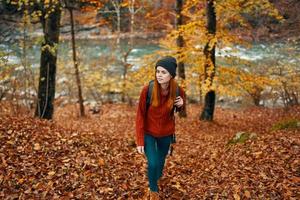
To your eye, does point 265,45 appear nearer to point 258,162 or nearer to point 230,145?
point 230,145

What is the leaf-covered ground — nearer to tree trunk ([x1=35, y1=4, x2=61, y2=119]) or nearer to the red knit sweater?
the red knit sweater

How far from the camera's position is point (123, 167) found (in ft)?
24.3

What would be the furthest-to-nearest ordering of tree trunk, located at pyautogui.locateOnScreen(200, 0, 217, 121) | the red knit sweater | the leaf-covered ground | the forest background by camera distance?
1. tree trunk, located at pyautogui.locateOnScreen(200, 0, 217, 121)
2. the forest background
3. the leaf-covered ground
4. the red knit sweater

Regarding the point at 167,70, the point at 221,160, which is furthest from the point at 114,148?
the point at 167,70

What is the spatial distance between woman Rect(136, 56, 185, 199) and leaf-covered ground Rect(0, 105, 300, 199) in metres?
1.07

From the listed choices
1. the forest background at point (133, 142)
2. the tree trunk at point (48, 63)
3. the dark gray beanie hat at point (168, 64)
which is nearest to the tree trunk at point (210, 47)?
the forest background at point (133, 142)

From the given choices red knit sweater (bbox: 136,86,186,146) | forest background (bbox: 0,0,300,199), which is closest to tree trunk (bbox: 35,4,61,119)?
forest background (bbox: 0,0,300,199)

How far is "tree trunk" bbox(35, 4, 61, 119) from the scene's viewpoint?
10.6 metres

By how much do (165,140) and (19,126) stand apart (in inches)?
183

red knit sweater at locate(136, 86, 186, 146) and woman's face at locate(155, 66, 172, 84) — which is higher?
woman's face at locate(155, 66, 172, 84)

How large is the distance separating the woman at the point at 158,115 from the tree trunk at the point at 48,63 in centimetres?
579

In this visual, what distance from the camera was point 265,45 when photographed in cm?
3503

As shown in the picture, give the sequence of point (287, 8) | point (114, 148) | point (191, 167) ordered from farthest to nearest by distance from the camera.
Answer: point (287, 8) < point (114, 148) < point (191, 167)

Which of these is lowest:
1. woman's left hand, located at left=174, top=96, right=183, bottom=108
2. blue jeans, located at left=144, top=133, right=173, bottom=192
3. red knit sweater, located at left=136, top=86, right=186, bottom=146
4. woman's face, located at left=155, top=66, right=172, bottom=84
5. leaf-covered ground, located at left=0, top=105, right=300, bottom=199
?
leaf-covered ground, located at left=0, top=105, right=300, bottom=199
